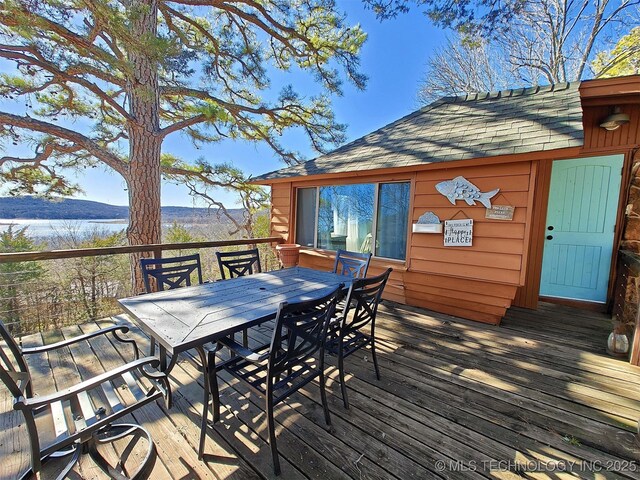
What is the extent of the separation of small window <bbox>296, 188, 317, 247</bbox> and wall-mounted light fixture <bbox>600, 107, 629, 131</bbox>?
399 centimetres

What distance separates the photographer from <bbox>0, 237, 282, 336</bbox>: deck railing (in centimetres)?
358

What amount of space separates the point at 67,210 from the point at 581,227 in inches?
427

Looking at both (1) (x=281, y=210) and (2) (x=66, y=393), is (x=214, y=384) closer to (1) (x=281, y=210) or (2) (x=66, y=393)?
(2) (x=66, y=393)

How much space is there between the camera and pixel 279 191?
5309 mm

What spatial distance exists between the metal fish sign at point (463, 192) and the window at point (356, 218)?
543mm

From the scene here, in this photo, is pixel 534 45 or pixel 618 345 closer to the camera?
pixel 618 345

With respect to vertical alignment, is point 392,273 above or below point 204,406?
above

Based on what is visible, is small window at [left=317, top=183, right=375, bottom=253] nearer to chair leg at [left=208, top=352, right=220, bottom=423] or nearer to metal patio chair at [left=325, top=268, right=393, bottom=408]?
metal patio chair at [left=325, top=268, right=393, bottom=408]

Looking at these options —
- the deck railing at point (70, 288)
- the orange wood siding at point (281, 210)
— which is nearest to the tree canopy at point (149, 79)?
the deck railing at point (70, 288)

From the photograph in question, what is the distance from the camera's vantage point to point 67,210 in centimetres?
700

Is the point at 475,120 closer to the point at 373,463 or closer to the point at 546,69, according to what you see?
the point at 373,463

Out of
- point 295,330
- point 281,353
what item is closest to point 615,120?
point 295,330

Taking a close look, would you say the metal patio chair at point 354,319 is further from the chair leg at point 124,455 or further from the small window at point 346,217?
the small window at point 346,217

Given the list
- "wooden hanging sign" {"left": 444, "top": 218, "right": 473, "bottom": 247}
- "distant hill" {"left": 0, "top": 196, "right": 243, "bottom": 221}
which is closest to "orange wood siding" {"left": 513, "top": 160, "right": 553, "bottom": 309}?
"wooden hanging sign" {"left": 444, "top": 218, "right": 473, "bottom": 247}
